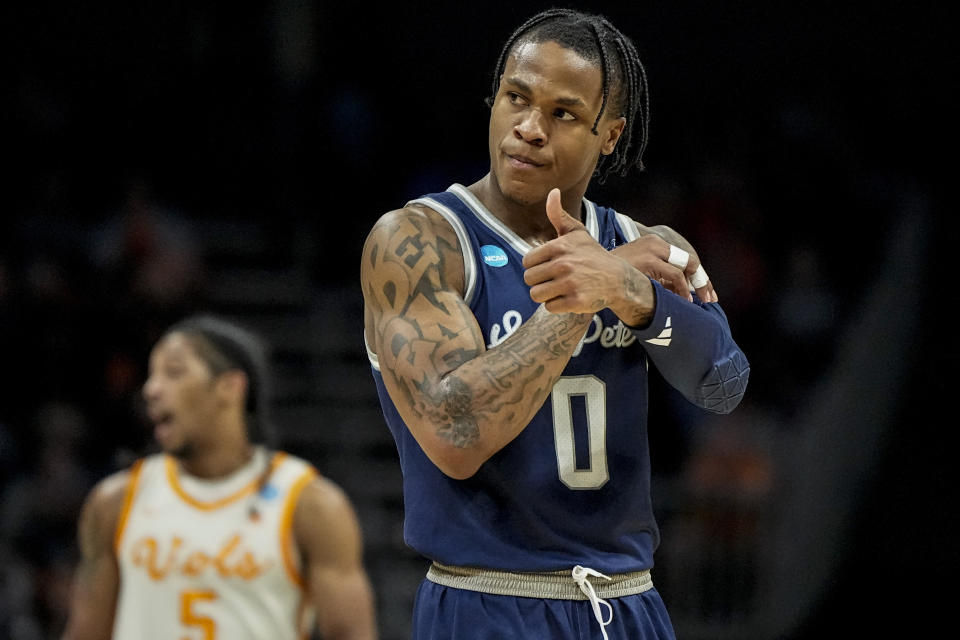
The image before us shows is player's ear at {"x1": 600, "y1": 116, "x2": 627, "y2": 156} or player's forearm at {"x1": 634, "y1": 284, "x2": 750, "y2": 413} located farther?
player's ear at {"x1": 600, "y1": 116, "x2": 627, "y2": 156}

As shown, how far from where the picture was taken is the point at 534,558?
270 cm

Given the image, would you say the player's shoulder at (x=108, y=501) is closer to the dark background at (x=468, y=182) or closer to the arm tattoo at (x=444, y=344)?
the dark background at (x=468, y=182)

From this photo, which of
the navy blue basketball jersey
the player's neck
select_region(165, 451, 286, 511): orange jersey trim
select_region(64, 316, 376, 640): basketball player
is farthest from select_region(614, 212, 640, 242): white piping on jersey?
the player's neck

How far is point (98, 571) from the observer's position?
493 cm

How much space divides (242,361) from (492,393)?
2.96m

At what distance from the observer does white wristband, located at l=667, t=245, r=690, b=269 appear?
274cm

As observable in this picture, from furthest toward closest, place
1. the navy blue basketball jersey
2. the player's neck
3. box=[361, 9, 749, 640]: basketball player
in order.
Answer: the player's neck < the navy blue basketball jersey < box=[361, 9, 749, 640]: basketball player

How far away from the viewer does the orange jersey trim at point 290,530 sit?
191 inches

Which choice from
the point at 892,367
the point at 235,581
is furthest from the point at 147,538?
the point at 892,367

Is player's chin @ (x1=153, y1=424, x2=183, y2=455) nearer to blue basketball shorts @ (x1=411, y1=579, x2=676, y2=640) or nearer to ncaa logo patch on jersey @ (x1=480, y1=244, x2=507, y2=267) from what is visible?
blue basketball shorts @ (x1=411, y1=579, x2=676, y2=640)

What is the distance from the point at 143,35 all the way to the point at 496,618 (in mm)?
7952

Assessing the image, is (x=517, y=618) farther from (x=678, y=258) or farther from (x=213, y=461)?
(x=213, y=461)

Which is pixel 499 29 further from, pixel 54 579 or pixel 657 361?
pixel 657 361

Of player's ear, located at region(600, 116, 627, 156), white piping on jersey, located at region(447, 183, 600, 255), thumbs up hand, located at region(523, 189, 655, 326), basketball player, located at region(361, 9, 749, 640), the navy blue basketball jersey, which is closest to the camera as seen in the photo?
thumbs up hand, located at region(523, 189, 655, 326)
